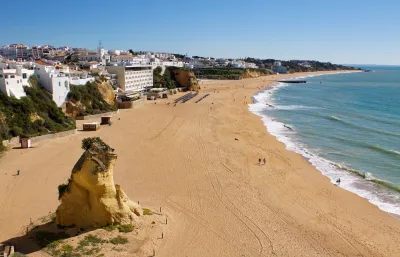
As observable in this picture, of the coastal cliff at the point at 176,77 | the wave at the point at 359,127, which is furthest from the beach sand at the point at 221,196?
the coastal cliff at the point at 176,77

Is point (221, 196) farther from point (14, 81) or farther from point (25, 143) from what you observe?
point (14, 81)

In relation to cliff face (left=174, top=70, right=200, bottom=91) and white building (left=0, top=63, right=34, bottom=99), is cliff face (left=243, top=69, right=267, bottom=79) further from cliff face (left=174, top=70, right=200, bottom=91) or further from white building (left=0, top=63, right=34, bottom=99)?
white building (left=0, top=63, right=34, bottom=99)

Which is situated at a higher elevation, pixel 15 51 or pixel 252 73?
pixel 15 51

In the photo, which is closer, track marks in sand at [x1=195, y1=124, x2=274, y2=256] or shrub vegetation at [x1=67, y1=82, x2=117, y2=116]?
track marks in sand at [x1=195, y1=124, x2=274, y2=256]

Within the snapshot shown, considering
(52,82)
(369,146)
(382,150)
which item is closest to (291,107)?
(369,146)

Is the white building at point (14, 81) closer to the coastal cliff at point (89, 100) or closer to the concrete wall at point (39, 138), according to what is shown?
the concrete wall at point (39, 138)

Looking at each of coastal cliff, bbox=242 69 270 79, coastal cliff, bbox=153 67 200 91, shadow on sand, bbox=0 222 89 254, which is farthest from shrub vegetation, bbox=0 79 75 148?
coastal cliff, bbox=242 69 270 79

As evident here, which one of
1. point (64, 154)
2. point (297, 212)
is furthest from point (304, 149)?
point (64, 154)

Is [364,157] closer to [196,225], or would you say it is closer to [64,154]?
[196,225]
